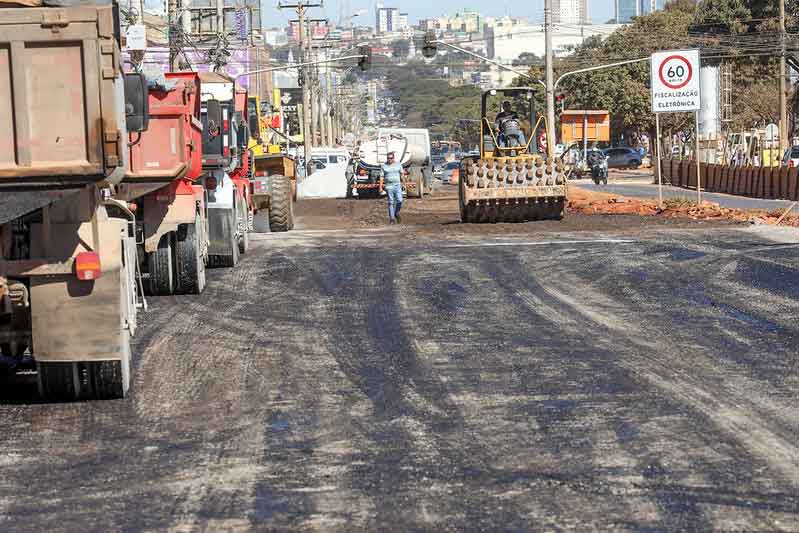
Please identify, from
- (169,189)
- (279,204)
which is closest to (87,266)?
(169,189)

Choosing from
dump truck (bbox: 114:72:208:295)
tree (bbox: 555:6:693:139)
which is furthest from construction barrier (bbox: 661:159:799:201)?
tree (bbox: 555:6:693:139)

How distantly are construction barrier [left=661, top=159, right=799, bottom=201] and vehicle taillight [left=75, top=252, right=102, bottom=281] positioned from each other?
36553 mm

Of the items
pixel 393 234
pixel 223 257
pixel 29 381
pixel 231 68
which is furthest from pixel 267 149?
pixel 231 68

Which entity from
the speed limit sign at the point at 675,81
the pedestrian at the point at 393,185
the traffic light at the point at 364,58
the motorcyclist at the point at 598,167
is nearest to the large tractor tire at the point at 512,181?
the speed limit sign at the point at 675,81

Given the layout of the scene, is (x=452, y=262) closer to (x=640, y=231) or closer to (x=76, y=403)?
(x=640, y=231)

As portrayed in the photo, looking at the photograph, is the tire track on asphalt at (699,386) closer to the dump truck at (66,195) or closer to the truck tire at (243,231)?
the dump truck at (66,195)

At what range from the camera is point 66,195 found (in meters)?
8.43

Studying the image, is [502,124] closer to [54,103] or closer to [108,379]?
[108,379]

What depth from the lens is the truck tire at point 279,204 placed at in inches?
1086

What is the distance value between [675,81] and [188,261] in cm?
1464

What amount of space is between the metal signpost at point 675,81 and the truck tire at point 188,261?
13.8 meters

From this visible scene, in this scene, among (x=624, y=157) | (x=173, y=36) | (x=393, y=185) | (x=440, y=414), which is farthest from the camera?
(x=624, y=157)

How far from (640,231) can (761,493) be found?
671 inches

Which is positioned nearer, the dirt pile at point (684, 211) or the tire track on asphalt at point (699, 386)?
the tire track on asphalt at point (699, 386)
